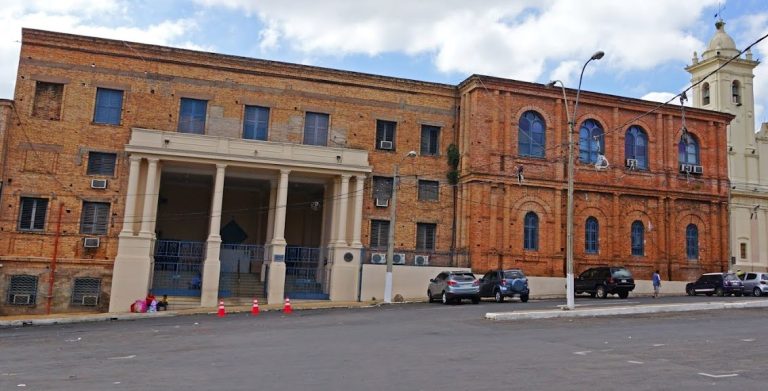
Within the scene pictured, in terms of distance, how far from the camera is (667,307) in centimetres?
2206

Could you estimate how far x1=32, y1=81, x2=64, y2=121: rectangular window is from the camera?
29812 millimetres

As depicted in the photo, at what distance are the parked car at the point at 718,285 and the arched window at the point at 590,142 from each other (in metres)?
8.89

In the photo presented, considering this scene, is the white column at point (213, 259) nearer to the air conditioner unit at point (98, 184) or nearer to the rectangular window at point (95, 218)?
the rectangular window at point (95, 218)

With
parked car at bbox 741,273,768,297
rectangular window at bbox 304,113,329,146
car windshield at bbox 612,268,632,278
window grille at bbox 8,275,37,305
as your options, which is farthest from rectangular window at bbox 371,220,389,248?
parked car at bbox 741,273,768,297

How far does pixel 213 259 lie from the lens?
95.8 ft

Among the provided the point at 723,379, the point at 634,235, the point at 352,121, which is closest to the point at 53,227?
the point at 352,121

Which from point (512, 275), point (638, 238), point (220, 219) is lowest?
point (512, 275)

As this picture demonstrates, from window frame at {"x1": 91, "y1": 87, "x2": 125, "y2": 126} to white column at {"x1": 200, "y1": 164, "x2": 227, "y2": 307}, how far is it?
5730 mm

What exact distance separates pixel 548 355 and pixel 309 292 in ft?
66.6

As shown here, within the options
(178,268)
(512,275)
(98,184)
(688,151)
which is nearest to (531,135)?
(512,275)

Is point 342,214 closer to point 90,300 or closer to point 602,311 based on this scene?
point 90,300

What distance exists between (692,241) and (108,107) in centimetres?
3398

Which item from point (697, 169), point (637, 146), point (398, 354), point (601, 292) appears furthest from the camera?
point (697, 169)

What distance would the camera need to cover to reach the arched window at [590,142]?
120 ft
